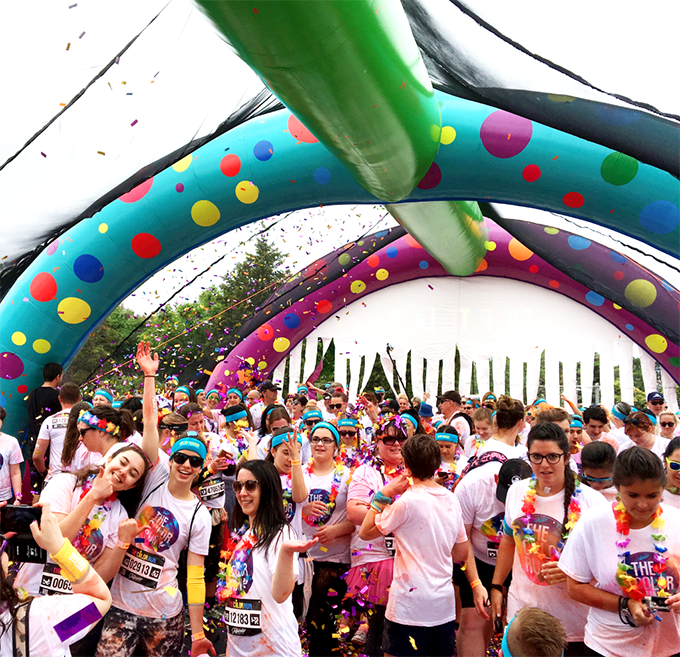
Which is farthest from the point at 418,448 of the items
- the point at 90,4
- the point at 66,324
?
the point at 66,324

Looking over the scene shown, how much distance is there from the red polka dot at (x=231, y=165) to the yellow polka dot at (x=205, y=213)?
33 centimetres

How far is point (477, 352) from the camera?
12.3 meters

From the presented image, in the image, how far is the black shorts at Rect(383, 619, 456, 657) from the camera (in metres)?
2.97

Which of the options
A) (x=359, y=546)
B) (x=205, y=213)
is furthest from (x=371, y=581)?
(x=205, y=213)

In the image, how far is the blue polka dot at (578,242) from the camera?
9758mm

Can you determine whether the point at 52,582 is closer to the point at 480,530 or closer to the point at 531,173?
the point at 480,530

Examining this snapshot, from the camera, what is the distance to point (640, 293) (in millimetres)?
9227

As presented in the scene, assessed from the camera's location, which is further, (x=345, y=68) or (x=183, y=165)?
(x=183, y=165)

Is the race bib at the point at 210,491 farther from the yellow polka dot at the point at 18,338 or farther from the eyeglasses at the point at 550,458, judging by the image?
the yellow polka dot at the point at 18,338

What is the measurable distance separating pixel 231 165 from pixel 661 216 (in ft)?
12.2

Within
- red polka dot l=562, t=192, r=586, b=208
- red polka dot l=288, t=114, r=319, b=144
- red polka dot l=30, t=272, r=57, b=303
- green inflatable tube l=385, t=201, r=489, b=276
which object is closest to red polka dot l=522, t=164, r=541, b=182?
red polka dot l=562, t=192, r=586, b=208

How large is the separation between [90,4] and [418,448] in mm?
3147

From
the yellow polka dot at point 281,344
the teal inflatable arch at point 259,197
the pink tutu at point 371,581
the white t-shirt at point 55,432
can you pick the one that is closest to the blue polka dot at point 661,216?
the teal inflatable arch at point 259,197

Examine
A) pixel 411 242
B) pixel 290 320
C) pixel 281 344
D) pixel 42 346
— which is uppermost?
pixel 411 242
